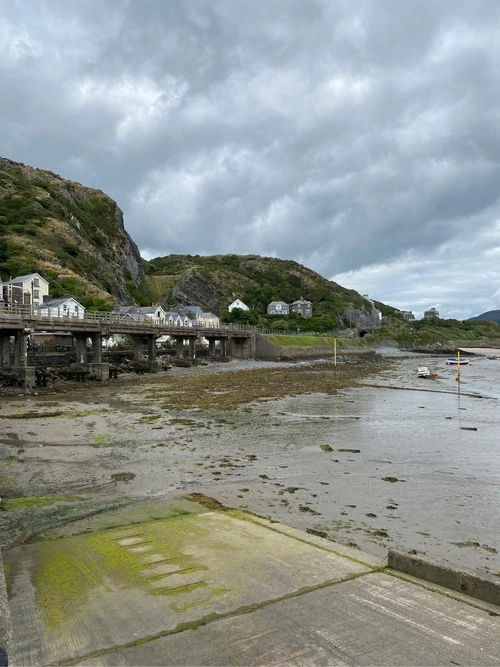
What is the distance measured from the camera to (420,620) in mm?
4379

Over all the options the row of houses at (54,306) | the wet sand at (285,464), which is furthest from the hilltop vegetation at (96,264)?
the wet sand at (285,464)

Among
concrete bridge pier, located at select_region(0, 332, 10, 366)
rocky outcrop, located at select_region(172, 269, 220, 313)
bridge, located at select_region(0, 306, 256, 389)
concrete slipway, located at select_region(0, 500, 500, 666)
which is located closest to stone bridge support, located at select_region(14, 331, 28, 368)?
bridge, located at select_region(0, 306, 256, 389)

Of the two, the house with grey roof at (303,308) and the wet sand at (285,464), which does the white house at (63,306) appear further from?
the house with grey roof at (303,308)

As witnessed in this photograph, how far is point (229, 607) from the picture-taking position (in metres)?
4.72

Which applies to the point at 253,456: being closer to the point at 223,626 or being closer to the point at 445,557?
the point at 445,557

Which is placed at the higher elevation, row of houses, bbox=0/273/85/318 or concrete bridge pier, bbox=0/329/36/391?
row of houses, bbox=0/273/85/318

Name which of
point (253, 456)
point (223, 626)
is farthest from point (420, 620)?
point (253, 456)

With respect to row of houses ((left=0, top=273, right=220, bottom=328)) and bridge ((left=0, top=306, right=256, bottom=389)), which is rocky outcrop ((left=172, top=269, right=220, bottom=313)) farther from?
bridge ((left=0, top=306, right=256, bottom=389))

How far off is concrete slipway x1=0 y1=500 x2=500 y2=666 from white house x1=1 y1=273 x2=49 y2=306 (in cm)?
6178

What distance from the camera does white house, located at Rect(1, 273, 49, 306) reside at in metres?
64.4

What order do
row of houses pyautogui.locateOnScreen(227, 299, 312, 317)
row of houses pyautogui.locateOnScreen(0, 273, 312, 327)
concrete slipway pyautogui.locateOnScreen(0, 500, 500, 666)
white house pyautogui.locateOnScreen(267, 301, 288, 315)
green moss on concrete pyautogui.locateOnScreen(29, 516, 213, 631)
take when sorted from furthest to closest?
white house pyautogui.locateOnScreen(267, 301, 288, 315) → row of houses pyautogui.locateOnScreen(227, 299, 312, 317) → row of houses pyautogui.locateOnScreen(0, 273, 312, 327) → green moss on concrete pyautogui.locateOnScreen(29, 516, 213, 631) → concrete slipway pyautogui.locateOnScreen(0, 500, 500, 666)

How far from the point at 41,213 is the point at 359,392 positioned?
108 m

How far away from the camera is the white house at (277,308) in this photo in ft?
574

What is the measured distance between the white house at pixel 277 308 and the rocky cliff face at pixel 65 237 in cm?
4919
